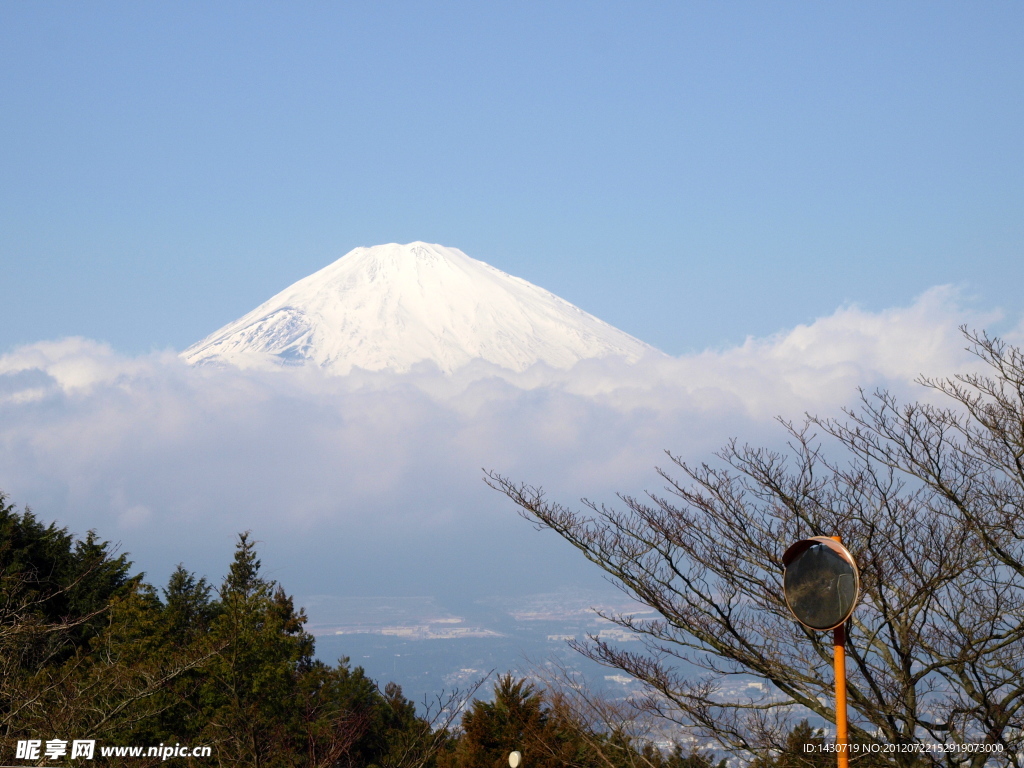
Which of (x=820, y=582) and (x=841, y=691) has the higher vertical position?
(x=820, y=582)

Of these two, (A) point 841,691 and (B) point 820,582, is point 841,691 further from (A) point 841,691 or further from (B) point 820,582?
(B) point 820,582

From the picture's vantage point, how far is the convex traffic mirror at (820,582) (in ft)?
13.6

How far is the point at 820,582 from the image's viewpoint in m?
4.24

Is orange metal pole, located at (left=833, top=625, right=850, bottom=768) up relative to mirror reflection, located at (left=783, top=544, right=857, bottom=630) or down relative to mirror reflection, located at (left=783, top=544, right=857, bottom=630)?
down

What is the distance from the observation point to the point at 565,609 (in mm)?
171375

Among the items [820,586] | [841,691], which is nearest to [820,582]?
[820,586]

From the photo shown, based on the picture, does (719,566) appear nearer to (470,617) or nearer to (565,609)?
(565,609)

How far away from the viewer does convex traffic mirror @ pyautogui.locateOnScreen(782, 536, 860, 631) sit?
4.14m

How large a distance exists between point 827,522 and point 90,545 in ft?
85.7

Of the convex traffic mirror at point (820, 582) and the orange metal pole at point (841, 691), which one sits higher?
the convex traffic mirror at point (820, 582)

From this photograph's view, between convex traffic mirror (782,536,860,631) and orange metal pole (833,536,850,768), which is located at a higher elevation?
convex traffic mirror (782,536,860,631)

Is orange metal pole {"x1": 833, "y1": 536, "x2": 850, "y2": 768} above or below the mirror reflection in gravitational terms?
below

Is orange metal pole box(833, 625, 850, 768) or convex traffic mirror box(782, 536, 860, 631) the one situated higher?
convex traffic mirror box(782, 536, 860, 631)

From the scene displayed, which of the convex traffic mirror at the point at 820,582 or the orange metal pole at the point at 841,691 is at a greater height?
the convex traffic mirror at the point at 820,582
